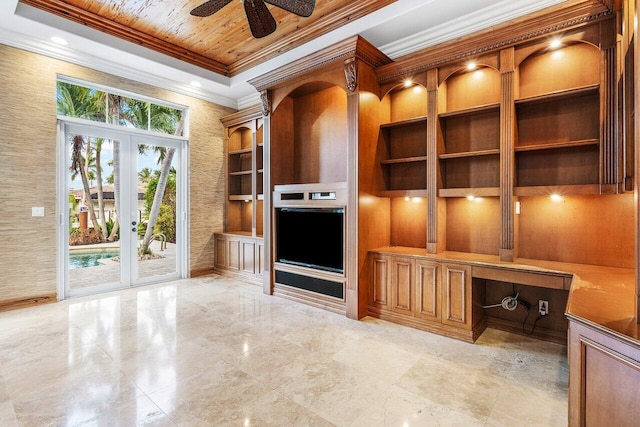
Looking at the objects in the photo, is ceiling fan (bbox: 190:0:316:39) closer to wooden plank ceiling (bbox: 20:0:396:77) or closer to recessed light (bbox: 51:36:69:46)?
wooden plank ceiling (bbox: 20:0:396:77)

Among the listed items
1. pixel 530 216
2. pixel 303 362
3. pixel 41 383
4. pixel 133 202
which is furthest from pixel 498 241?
pixel 133 202

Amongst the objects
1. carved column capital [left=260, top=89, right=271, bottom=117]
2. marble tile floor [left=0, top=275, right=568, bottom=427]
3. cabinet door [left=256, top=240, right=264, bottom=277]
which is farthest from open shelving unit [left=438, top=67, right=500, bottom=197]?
cabinet door [left=256, top=240, right=264, bottom=277]

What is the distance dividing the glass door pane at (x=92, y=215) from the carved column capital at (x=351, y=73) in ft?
12.8

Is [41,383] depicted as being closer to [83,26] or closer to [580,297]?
[580,297]

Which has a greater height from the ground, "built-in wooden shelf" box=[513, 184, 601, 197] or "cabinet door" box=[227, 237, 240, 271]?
"built-in wooden shelf" box=[513, 184, 601, 197]

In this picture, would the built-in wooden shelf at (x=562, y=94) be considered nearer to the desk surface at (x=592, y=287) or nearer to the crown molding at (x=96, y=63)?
the desk surface at (x=592, y=287)

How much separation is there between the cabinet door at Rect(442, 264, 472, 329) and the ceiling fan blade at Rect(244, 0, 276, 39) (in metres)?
3.14

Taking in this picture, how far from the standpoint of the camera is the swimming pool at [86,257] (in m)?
4.62

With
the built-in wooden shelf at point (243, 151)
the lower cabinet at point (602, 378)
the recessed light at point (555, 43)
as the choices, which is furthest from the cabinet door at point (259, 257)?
the recessed light at point (555, 43)

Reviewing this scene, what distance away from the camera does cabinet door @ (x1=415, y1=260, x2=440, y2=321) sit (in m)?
3.33

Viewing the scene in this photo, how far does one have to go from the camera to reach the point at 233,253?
587 cm

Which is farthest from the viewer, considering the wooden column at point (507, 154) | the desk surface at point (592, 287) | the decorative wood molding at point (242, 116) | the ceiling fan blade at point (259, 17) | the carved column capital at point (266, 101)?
the decorative wood molding at point (242, 116)

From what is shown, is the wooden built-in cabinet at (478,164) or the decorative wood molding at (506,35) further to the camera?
the wooden built-in cabinet at (478,164)

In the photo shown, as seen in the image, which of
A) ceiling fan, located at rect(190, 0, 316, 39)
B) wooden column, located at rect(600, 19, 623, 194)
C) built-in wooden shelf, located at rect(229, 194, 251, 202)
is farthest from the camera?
built-in wooden shelf, located at rect(229, 194, 251, 202)
